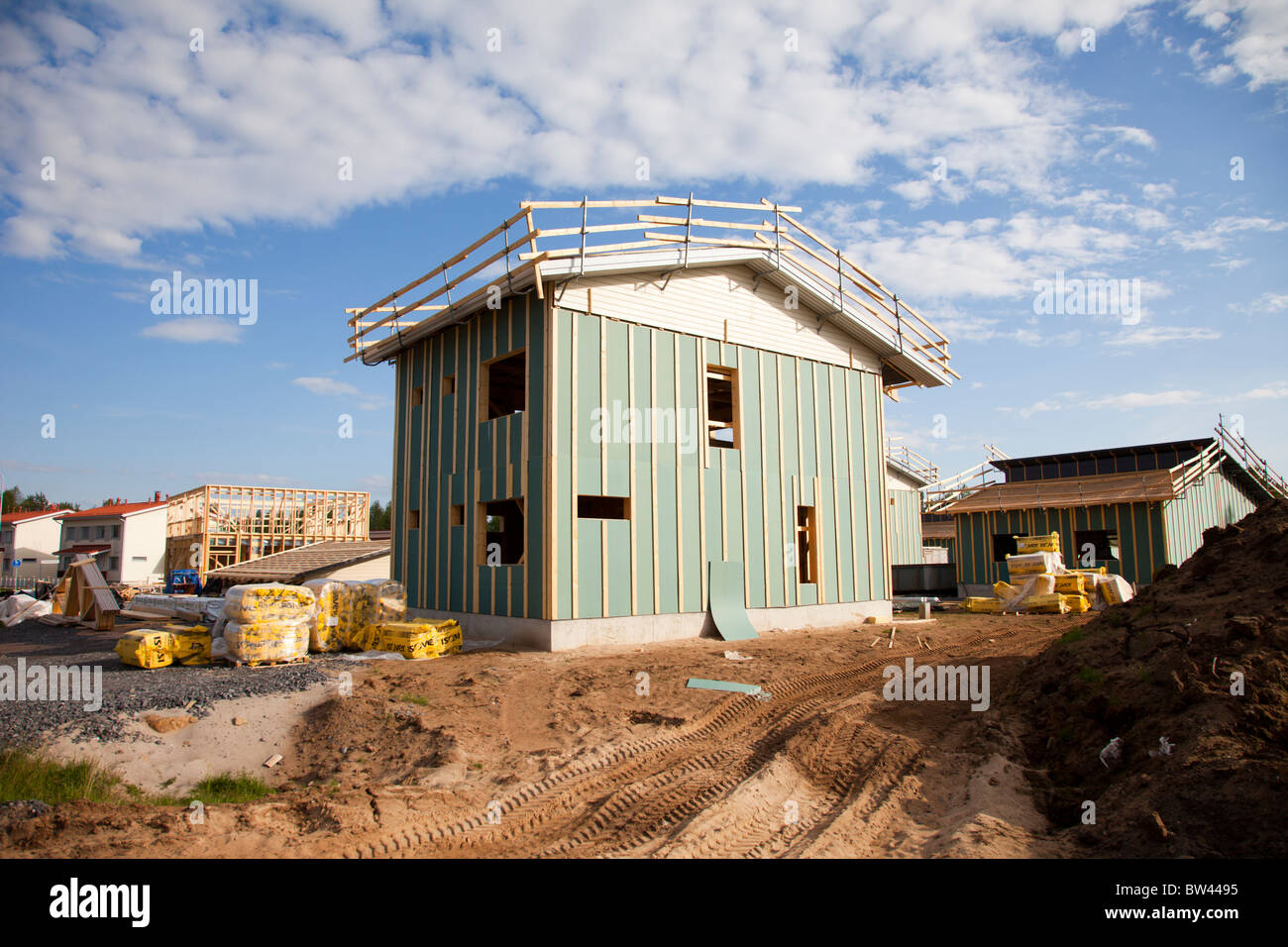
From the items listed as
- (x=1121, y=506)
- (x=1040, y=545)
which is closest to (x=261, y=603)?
(x=1040, y=545)

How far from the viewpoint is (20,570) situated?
46.3 m

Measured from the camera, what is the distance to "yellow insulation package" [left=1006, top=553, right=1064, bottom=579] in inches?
776

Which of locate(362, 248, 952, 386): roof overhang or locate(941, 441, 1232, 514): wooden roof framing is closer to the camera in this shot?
locate(362, 248, 952, 386): roof overhang

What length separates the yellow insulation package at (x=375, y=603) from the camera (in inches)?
486

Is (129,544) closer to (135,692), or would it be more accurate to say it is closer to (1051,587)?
(135,692)

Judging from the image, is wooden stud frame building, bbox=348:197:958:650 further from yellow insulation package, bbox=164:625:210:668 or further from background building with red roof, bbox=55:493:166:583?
background building with red roof, bbox=55:493:166:583

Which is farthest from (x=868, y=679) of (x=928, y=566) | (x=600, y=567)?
(x=928, y=566)

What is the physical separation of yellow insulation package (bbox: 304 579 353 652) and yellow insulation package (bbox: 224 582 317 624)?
0.79 metres

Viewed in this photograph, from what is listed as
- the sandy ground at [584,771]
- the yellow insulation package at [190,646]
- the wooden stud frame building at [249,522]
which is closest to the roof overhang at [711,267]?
the sandy ground at [584,771]

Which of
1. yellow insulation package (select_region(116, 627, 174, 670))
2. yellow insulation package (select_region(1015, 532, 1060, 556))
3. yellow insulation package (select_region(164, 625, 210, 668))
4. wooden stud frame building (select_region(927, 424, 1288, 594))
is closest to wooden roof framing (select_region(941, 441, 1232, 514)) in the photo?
wooden stud frame building (select_region(927, 424, 1288, 594))

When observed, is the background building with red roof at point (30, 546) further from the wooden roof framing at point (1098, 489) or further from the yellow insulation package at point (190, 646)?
the wooden roof framing at point (1098, 489)

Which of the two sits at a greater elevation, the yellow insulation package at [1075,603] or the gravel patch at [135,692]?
the gravel patch at [135,692]

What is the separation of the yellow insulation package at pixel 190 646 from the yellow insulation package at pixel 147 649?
0.09 m
